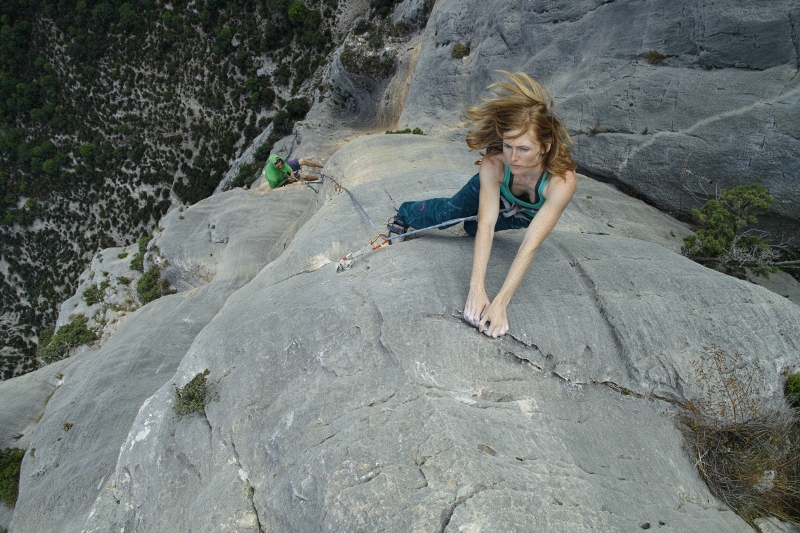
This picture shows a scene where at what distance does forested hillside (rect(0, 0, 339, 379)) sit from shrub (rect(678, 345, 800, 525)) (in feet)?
128

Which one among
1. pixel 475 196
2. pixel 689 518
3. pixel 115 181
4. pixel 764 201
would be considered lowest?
pixel 115 181

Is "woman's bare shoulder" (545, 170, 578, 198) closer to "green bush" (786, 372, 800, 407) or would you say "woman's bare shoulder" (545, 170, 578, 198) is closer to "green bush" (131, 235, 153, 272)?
"green bush" (786, 372, 800, 407)

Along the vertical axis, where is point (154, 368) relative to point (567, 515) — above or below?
below

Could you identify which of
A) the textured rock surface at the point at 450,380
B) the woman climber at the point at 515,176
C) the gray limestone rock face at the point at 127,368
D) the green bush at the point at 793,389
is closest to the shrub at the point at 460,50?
the gray limestone rock face at the point at 127,368

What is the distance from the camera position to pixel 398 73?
84.3ft

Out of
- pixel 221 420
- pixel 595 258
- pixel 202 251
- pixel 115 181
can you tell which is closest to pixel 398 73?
pixel 202 251

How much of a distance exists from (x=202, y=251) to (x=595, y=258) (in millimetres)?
14809

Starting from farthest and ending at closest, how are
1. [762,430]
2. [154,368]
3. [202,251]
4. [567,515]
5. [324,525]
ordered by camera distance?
[202,251] → [154,368] → [762,430] → [324,525] → [567,515]

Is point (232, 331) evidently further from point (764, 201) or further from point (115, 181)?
point (115, 181)

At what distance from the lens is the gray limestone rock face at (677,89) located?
9.38 metres

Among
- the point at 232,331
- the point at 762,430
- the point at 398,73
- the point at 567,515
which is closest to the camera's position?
the point at 567,515

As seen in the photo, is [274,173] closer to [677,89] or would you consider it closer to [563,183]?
[563,183]

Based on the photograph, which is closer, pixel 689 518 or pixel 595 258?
pixel 689 518

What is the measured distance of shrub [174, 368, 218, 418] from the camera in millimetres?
5461
